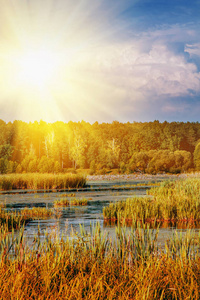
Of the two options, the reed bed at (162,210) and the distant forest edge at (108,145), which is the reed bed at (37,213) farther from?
the distant forest edge at (108,145)

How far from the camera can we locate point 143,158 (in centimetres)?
7844

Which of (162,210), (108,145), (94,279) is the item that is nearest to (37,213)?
(162,210)

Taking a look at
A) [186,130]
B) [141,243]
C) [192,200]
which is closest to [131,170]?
[186,130]

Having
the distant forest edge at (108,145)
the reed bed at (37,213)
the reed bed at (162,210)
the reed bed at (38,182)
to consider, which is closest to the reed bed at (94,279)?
the reed bed at (162,210)

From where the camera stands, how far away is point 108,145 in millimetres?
99375

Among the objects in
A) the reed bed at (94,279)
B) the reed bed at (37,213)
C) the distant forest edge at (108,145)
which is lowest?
the reed bed at (37,213)

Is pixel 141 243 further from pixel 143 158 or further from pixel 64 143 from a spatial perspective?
pixel 64 143

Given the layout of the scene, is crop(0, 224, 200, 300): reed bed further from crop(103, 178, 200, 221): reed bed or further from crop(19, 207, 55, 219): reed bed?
crop(19, 207, 55, 219): reed bed

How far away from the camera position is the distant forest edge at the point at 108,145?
77562 mm

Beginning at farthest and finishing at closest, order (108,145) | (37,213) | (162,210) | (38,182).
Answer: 1. (108,145)
2. (38,182)
3. (37,213)
4. (162,210)

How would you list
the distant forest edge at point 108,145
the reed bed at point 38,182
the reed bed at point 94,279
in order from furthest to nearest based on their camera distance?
the distant forest edge at point 108,145, the reed bed at point 38,182, the reed bed at point 94,279

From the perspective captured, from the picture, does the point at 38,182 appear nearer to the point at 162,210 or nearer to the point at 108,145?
the point at 162,210

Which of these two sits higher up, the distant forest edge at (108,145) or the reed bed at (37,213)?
the distant forest edge at (108,145)

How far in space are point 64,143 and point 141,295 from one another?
314 ft
